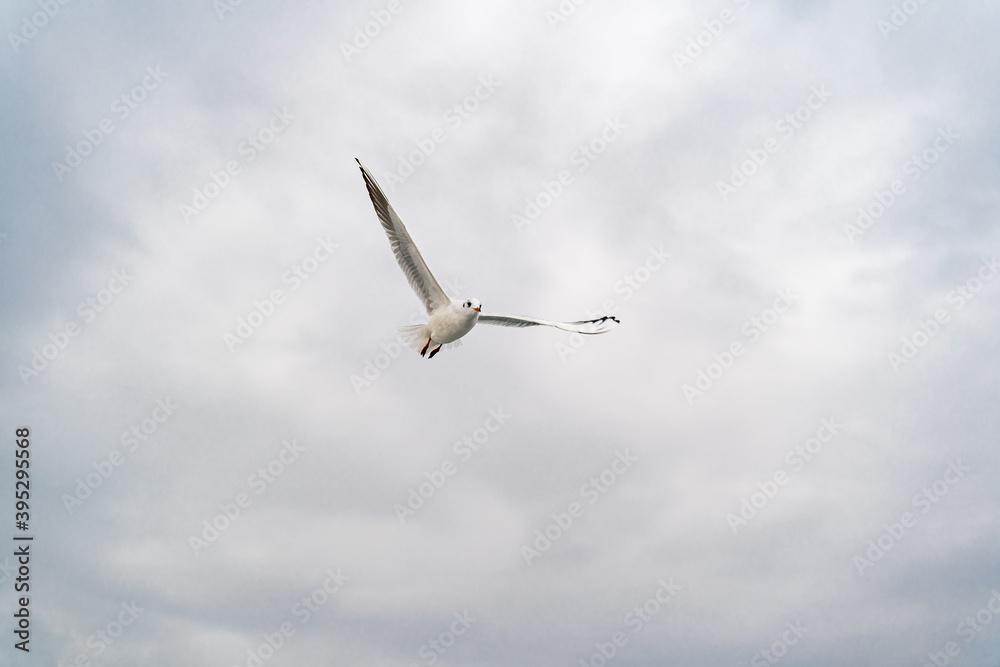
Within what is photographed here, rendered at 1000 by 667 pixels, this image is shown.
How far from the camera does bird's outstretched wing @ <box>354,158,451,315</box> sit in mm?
21875

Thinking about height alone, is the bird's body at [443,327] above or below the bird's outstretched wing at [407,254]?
below

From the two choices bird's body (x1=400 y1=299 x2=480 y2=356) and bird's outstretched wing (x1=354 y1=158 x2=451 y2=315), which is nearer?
bird's outstretched wing (x1=354 y1=158 x2=451 y2=315)

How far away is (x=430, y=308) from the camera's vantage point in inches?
942

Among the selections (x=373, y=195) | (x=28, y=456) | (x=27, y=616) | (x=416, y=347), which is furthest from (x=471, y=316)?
(x=27, y=616)

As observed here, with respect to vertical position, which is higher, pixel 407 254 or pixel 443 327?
pixel 407 254

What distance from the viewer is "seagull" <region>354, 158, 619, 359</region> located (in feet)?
73.0

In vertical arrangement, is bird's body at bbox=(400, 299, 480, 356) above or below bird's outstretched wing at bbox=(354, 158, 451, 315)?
below

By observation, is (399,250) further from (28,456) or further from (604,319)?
(28,456)

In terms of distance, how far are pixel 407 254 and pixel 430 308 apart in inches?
67.8

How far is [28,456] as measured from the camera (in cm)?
2725

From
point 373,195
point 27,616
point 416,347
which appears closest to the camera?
point 373,195

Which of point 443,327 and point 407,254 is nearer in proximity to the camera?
point 407,254

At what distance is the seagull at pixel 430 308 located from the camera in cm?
2225

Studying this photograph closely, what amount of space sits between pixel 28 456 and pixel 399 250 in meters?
13.5
